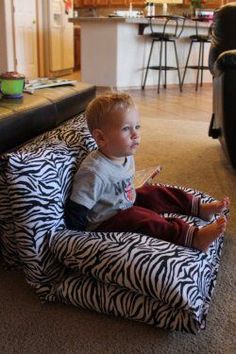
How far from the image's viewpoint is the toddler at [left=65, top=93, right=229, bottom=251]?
1.24 metres

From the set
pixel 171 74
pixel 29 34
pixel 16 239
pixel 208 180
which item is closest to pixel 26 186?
pixel 16 239

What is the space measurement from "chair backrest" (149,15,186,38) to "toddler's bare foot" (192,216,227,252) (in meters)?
4.57

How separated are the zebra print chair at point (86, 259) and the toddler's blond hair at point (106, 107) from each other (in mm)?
150

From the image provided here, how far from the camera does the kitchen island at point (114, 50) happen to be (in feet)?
17.0

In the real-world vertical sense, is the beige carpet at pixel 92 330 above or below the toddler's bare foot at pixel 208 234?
below

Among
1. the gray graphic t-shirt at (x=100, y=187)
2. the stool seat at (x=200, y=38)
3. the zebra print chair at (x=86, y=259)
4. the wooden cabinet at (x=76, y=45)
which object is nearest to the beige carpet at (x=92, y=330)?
the zebra print chair at (x=86, y=259)

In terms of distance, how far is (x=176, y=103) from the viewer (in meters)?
4.58

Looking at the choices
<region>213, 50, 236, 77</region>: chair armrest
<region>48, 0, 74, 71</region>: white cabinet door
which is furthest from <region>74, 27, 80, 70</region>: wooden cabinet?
<region>213, 50, 236, 77</region>: chair armrest

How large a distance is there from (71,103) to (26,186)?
92 cm

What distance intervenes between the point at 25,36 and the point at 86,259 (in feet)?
18.6

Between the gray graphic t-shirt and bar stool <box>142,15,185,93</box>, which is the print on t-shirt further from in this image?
bar stool <box>142,15,185,93</box>

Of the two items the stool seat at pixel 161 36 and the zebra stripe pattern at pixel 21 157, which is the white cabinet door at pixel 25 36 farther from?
the zebra stripe pattern at pixel 21 157

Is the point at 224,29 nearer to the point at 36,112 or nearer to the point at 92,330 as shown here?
the point at 36,112

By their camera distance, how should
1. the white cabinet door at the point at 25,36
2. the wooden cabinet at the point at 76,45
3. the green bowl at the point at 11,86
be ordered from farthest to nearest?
the wooden cabinet at the point at 76,45 < the white cabinet door at the point at 25,36 < the green bowl at the point at 11,86
